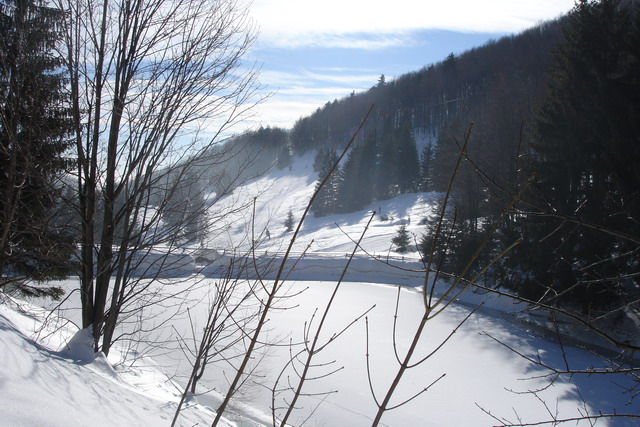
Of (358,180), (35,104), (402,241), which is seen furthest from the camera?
(358,180)

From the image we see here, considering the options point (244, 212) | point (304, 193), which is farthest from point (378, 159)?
point (244, 212)

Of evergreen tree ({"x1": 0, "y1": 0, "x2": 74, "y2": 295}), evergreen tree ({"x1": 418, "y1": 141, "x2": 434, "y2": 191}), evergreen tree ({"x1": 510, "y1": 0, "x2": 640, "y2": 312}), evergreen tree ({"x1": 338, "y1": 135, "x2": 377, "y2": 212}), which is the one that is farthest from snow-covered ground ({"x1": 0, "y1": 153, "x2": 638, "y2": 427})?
evergreen tree ({"x1": 418, "y1": 141, "x2": 434, "y2": 191})

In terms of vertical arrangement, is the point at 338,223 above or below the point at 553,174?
below

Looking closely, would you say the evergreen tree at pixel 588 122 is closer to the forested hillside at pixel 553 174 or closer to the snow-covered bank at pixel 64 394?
the forested hillside at pixel 553 174

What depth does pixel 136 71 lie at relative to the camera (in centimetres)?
421

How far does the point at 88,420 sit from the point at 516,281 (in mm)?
13980

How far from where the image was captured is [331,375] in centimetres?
863

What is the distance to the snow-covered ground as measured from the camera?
262cm

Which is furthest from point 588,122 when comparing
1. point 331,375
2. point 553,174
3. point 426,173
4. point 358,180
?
point 426,173

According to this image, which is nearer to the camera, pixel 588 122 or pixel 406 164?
pixel 588 122

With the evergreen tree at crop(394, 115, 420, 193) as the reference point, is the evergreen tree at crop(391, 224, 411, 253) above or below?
below

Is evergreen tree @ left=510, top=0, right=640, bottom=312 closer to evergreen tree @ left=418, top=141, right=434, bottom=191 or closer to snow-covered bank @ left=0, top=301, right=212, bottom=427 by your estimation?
snow-covered bank @ left=0, top=301, right=212, bottom=427

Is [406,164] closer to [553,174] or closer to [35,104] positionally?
[553,174]

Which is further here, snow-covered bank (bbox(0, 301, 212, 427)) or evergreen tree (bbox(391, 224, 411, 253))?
evergreen tree (bbox(391, 224, 411, 253))
